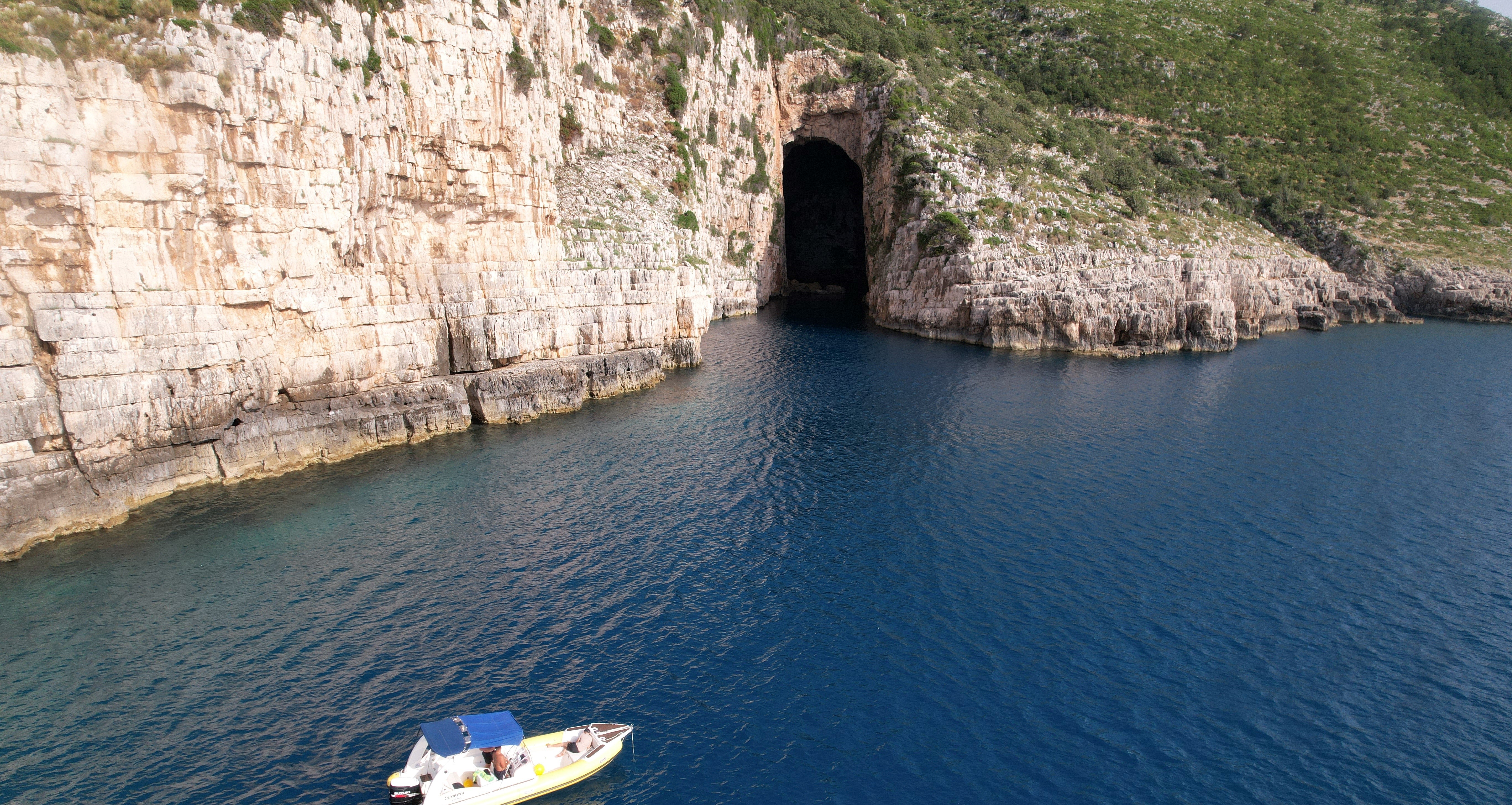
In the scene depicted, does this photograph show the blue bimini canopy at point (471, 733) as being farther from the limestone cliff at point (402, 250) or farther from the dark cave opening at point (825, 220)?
the dark cave opening at point (825, 220)

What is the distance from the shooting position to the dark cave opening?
11688 centimetres

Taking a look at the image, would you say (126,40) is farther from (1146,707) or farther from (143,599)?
(1146,707)

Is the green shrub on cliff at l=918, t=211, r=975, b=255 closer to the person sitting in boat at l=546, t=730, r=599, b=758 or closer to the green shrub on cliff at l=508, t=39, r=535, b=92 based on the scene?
the green shrub on cliff at l=508, t=39, r=535, b=92

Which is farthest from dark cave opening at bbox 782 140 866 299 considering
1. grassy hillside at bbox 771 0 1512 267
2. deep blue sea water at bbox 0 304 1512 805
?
deep blue sea water at bbox 0 304 1512 805

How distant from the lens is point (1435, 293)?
90125 millimetres

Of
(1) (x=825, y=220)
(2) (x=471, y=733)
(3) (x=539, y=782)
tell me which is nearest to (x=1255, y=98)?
(1) (x=825, y=220)

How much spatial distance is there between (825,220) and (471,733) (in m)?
110

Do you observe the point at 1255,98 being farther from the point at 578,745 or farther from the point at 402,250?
the point at 578,745

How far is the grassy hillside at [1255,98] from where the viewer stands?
3743 inches

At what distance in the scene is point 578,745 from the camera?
65.8ft

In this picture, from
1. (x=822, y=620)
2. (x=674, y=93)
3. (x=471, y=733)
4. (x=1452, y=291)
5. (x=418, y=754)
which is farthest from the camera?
(x=1452, y=291)

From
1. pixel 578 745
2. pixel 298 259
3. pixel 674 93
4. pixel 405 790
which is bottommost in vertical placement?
pixel 405 790

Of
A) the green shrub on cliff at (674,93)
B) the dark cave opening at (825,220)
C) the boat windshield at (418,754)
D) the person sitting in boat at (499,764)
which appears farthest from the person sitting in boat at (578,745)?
the dark cave opening at (825,220)

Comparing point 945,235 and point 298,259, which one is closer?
point 298,259
